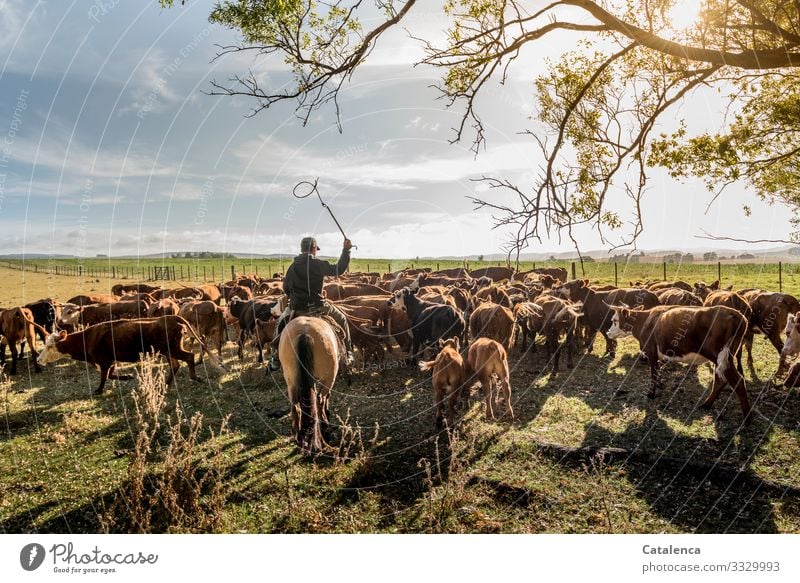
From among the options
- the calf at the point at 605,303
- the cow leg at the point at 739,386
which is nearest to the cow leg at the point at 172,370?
the calf at the point at 605,303

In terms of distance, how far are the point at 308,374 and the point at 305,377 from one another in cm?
7

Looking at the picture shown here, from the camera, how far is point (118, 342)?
478 inches

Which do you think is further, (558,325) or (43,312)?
(43,312)

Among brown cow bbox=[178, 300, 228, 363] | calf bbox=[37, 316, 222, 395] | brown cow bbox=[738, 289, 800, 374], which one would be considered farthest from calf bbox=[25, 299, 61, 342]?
brown cow bbox=[738, 289, 800, 374]

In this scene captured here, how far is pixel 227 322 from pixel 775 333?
16834 mm

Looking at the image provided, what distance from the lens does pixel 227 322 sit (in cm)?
1842

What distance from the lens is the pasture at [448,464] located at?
5.93 meters

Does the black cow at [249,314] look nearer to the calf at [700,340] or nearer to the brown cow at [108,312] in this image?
the brown cow at [108,312]

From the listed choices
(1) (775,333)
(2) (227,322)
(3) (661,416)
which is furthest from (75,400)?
(1) (775,333)

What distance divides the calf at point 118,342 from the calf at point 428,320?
5.43 metres

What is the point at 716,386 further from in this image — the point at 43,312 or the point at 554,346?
the point at 43,312

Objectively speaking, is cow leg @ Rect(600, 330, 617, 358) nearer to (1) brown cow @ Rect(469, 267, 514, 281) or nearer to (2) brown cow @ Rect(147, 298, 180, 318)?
(2) brown cow @ Rect(147, 298, 180, 318)

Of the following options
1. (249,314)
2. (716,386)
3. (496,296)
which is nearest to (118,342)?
(249,314)

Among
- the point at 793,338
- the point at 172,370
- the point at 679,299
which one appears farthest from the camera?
the point at 679,299
